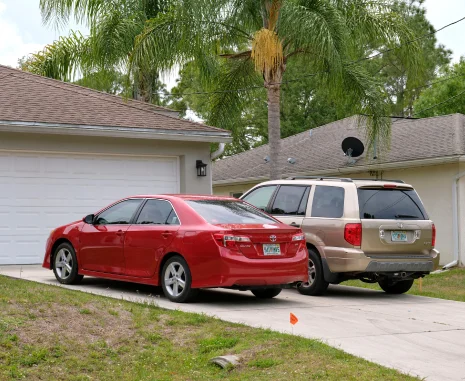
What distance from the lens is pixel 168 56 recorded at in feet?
58.9

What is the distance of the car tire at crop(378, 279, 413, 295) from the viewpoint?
12.9 m

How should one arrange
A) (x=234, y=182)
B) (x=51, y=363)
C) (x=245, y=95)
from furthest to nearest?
(x=234, y=182) < (x=245, y=95) < (x=51, y=363)

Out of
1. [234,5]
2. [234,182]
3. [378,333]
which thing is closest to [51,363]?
[378,333]

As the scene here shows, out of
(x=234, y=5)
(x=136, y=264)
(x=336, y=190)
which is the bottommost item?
(x=136, y=264)

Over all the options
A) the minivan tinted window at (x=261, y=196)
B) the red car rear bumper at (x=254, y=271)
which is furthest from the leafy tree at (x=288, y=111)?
the red car rear bumper at (x=254, y=271)

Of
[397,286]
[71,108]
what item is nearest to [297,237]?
[397,286]

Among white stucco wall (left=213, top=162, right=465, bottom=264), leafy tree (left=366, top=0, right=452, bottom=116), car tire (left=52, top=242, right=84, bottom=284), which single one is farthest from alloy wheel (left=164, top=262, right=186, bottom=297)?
leafy tree (left=366, top=0, right=452, bottom=116)

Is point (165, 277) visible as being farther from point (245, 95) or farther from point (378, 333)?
point (245, 95)

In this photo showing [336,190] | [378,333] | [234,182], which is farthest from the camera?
[234,182]

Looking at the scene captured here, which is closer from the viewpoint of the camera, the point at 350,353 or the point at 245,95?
the point at 350,353

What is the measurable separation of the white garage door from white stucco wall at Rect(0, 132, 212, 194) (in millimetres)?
191

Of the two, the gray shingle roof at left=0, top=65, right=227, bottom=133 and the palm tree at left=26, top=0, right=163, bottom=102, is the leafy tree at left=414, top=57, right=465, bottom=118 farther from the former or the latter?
the gray shingle roof at left=0, top=65, right=227, bottom=133

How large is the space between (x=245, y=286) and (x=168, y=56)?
9.17m

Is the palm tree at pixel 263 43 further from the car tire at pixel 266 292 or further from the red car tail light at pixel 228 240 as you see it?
the red car tail light at pixel 228 240
